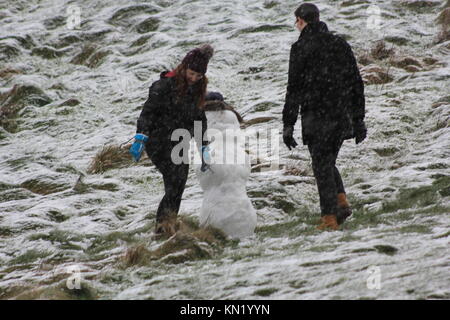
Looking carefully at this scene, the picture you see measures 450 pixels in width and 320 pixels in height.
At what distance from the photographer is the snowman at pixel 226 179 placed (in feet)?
18.2

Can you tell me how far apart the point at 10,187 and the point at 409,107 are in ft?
22.4

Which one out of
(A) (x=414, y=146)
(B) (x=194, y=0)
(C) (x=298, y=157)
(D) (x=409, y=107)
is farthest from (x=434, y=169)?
(B) (x=194, y=0)

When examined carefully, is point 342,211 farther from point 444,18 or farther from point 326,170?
point 444,18

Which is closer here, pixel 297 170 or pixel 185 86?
pixel 185 86

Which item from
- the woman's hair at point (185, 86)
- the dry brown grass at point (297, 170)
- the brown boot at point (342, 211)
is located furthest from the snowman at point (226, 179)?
the dry brown grass at point (297, 170)

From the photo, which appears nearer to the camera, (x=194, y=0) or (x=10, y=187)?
(x=10, y=187)

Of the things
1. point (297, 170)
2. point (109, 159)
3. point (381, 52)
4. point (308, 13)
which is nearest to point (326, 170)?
point (308, 13)

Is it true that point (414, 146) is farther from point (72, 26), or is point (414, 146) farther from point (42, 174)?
point (72, 26)

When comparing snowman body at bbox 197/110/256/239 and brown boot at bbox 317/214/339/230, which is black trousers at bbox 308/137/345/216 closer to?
brown boot at bbox 317/214/339/230

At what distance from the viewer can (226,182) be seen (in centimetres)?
563

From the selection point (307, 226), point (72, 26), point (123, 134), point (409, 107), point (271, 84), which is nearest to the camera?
point (307, 226)

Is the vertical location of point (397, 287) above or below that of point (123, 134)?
above

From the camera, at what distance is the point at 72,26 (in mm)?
17625

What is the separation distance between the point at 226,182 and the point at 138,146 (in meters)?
0.99
